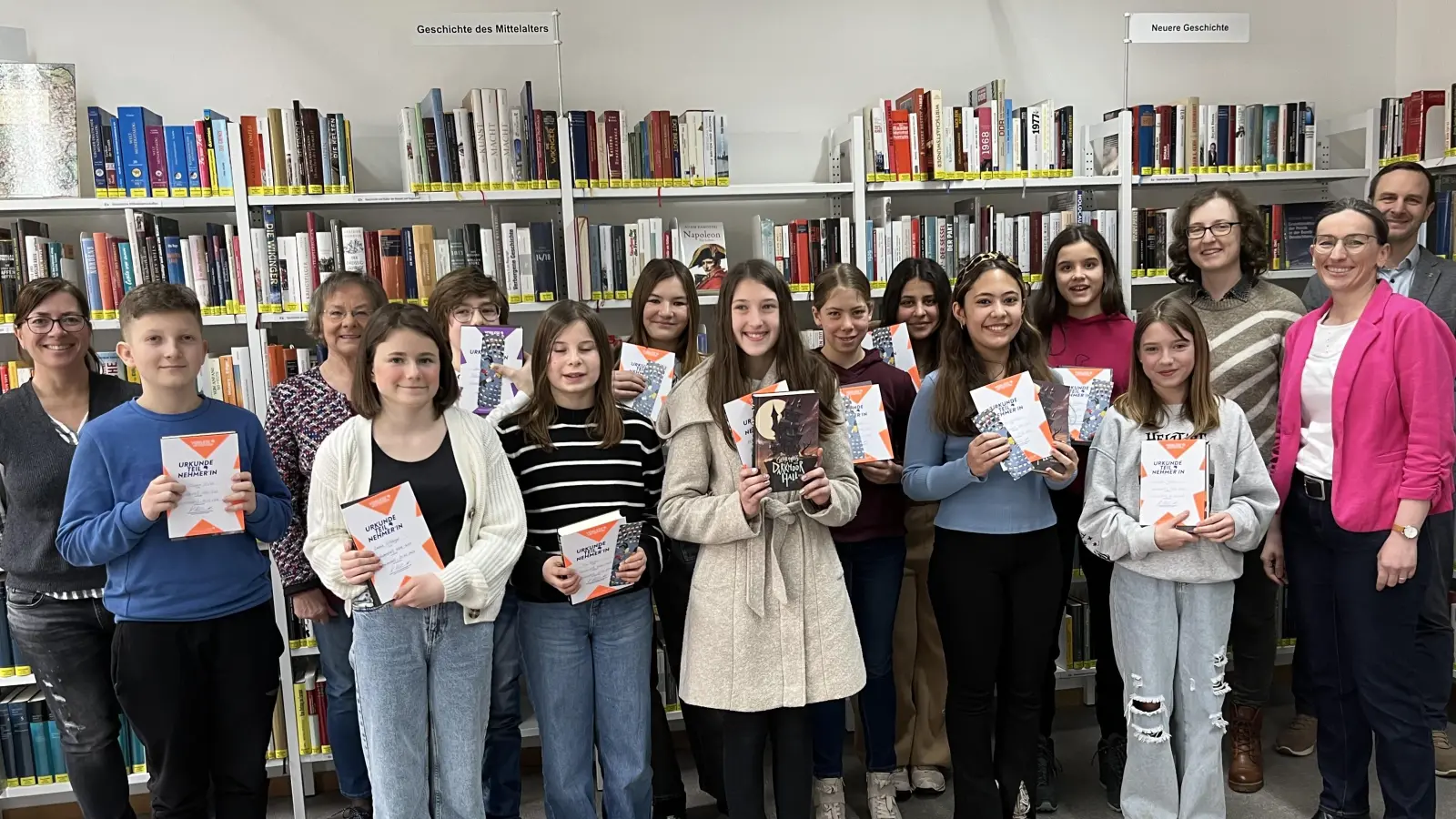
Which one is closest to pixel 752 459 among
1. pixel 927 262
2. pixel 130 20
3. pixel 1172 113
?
pixel 927 262

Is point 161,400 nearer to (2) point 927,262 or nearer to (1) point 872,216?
(2) point 927,262

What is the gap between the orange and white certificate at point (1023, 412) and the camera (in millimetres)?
2695

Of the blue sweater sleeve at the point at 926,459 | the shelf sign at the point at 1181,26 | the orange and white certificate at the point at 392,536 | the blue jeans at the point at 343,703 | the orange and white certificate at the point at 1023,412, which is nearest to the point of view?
the orange and white certificate at the point at 392,536

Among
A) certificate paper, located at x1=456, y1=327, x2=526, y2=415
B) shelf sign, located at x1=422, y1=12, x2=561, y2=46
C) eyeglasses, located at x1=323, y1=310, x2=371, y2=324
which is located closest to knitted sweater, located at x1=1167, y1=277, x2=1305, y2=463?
certificate paper, located at x1=456, y1=327, x2=526, y2=415

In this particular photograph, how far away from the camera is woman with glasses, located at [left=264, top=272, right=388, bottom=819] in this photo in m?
2.95

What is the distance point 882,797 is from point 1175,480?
1430 millimetres

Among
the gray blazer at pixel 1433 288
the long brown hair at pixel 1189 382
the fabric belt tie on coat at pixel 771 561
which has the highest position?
the gray blazer at pixel 1433 288

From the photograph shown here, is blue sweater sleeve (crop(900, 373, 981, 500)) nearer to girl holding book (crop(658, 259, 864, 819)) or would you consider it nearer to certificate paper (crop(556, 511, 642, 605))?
girl holding book (crop(658, 259, 864, 819))

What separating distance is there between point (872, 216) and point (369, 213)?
2154 millimetres

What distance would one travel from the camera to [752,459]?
8.30 feet

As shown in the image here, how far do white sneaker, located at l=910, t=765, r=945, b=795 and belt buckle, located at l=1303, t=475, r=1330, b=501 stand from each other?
159 cm

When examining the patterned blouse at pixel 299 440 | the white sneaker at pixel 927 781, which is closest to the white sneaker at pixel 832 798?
the white sneaker at pixel 927 781

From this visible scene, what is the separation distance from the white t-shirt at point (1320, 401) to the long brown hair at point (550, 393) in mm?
2045

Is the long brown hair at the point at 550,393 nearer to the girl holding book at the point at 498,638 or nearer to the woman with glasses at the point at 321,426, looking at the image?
the girl holding book at the point at 498,638
